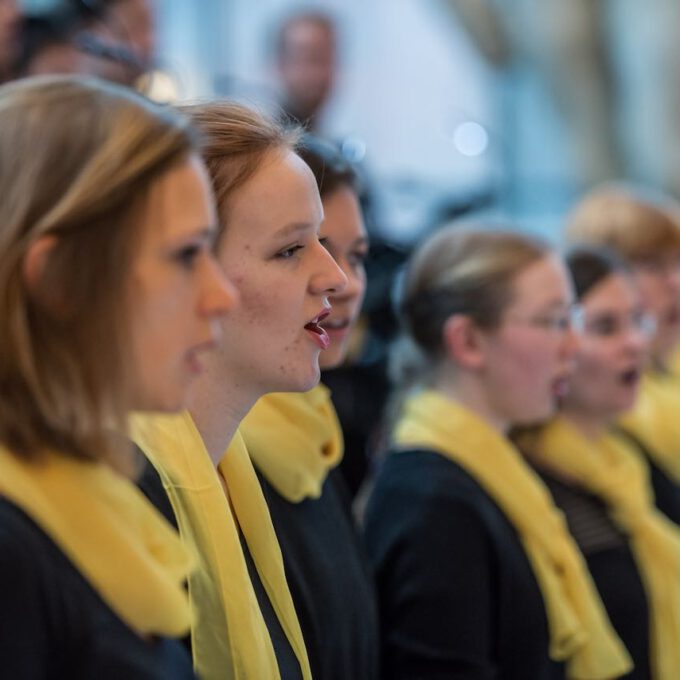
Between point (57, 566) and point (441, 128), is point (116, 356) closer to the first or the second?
point (57, 566)

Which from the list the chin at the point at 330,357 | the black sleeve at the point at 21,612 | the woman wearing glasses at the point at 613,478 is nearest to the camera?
the black sleeve at the point at 21,612

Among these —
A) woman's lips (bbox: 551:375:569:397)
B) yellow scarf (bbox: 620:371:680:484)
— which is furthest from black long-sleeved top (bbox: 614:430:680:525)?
woman's lips (bbox: 551:375:569:397)

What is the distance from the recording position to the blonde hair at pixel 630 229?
2.94m

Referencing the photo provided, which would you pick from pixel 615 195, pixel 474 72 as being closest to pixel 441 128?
pixel 474 72

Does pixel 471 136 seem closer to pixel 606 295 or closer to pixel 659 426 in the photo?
pixel 659 426

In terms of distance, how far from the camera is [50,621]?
90 centimetres

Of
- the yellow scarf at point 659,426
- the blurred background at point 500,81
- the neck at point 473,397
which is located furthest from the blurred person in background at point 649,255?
the blurred background at point 500,81

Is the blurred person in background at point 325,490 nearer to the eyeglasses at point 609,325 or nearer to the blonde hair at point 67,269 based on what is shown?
the blonde hair at point 67,269

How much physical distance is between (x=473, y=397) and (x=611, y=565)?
0.43 m

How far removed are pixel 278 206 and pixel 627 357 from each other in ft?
4.35

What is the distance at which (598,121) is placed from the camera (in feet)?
21.0

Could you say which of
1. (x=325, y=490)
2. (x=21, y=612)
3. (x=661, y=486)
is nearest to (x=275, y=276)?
(x=325, y=490)

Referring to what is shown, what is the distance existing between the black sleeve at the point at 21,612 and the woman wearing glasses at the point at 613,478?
1.56m

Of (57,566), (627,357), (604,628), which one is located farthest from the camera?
(627,357)
